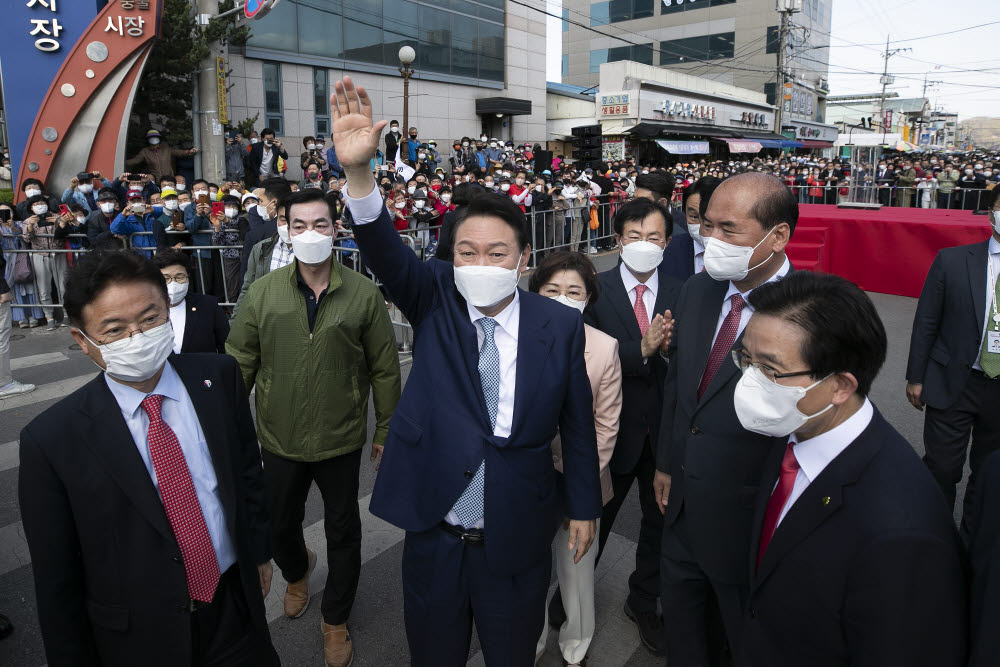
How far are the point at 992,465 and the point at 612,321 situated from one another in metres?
2.07

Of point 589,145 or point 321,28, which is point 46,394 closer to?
point 589,145

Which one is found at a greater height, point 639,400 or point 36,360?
point 639,400

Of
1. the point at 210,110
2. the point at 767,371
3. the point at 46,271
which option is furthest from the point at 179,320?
the point at 210,110

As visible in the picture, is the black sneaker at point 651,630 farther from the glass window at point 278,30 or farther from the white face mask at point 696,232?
the glass window at point 278,30

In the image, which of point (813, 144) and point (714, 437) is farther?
point (813, 144)

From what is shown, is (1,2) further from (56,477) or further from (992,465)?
(992,465)

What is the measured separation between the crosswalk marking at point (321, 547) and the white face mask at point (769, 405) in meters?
2.40

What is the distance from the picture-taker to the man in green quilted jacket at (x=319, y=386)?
10.4 feet

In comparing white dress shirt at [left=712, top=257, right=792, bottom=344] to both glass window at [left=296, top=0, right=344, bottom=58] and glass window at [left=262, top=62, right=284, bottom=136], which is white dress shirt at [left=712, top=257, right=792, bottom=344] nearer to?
glass window at [left=262, top=62, right=284, bottom=136]

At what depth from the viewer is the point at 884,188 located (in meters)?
23.4

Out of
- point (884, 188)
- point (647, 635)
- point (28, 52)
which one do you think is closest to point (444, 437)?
point (647, 635)

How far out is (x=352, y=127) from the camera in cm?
206

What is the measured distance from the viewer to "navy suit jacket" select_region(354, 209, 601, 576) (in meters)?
2.22

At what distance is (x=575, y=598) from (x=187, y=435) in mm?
1853
